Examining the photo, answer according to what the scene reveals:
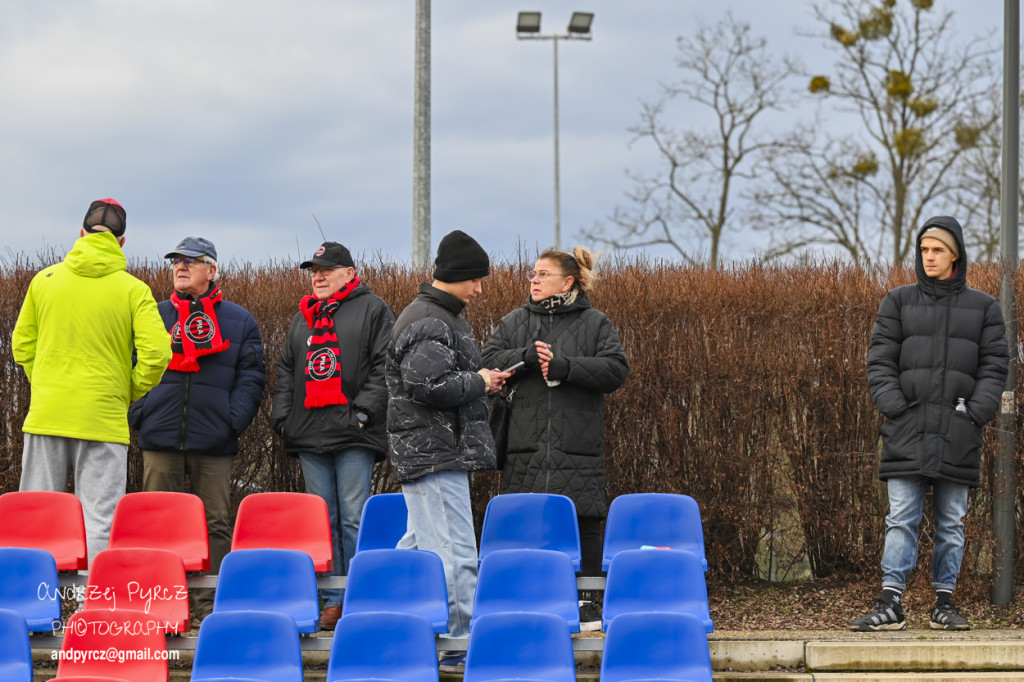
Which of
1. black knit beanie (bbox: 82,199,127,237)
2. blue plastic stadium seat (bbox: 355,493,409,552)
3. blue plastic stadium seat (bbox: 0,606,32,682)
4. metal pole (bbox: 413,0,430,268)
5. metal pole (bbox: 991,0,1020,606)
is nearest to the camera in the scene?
blue plastic stadium seat (bbox: 0,606,32,682)

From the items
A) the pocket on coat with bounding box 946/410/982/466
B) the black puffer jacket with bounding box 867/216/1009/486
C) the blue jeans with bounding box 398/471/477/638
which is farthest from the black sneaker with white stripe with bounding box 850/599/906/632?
the blue jeans with bounding box 398/471/477/638

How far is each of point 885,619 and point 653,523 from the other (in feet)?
4.11

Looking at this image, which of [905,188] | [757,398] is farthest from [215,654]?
[905,188]

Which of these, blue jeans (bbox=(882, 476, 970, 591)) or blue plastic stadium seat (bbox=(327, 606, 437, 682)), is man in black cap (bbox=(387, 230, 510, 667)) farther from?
blue jeans (bbox=(882, 476, 970, 591))

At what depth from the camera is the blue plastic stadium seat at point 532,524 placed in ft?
17.4

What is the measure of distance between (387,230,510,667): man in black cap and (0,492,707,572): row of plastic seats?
0.59 metres

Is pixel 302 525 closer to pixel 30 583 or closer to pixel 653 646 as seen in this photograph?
pixel 30 583

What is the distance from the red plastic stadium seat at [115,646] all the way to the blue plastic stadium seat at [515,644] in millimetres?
1148

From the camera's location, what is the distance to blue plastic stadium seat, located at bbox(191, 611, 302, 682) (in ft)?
12.8

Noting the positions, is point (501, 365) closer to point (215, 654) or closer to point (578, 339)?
point (578, 339)

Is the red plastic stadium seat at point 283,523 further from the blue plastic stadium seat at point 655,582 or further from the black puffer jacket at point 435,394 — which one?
the blue plastic stadium seat at point 655,582

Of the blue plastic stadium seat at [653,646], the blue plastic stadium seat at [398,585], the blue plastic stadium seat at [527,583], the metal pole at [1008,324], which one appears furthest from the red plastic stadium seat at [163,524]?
the metal pole at [1008,324]

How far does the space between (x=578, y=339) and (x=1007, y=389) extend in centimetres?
241

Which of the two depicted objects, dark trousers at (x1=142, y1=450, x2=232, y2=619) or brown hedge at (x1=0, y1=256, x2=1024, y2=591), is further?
brown hedge at (x1=0, y1=256, x2=1024, y2=591)
